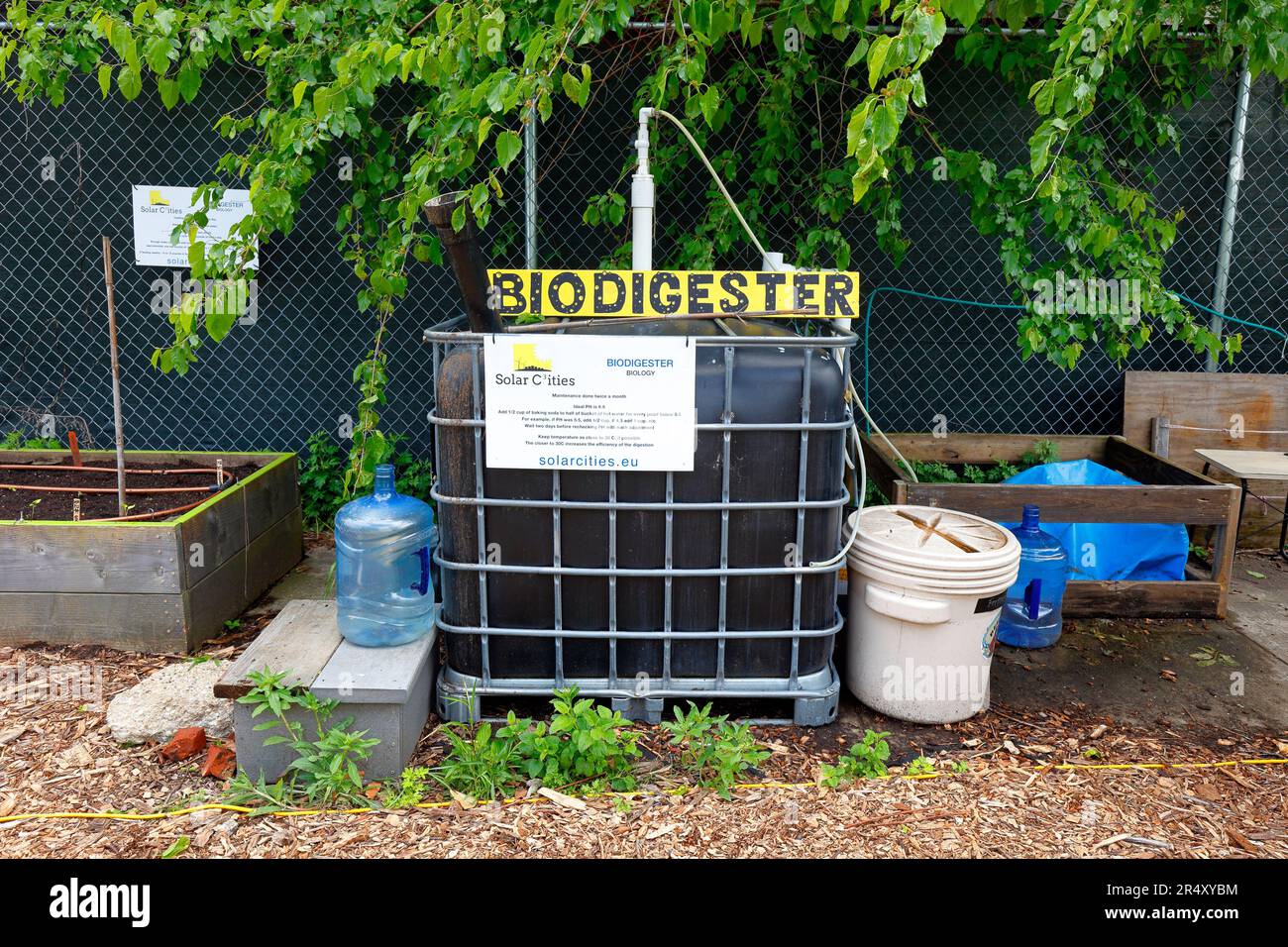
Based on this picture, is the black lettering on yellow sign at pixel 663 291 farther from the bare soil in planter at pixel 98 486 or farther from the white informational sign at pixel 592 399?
the bare soil in planter at pixel 98 486

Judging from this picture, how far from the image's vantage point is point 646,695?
3.61 metres

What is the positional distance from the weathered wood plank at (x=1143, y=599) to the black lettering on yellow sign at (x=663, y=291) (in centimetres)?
232

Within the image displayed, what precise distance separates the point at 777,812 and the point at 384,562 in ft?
5.82

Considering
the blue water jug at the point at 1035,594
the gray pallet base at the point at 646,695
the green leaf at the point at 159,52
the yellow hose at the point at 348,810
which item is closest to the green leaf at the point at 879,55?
the gray pallet base at the point at 646,695

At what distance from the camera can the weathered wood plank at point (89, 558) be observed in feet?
13.6

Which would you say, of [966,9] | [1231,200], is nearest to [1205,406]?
[1231,200]

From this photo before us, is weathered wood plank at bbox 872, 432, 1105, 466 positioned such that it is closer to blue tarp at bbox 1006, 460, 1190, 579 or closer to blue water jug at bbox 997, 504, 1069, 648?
blue tarp at bbox 1006, 460, 1190, 579

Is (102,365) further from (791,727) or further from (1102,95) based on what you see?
(1102,95)

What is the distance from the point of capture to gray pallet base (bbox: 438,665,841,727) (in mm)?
3615

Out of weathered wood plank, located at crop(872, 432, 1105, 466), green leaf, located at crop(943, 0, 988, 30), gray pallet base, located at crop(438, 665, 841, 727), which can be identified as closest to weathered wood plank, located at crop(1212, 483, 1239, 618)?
weathered wood plank, located at crop(872, 432, 1105, 466)

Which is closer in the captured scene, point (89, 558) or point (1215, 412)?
point (89, 558)

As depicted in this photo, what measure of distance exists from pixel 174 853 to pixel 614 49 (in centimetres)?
469
